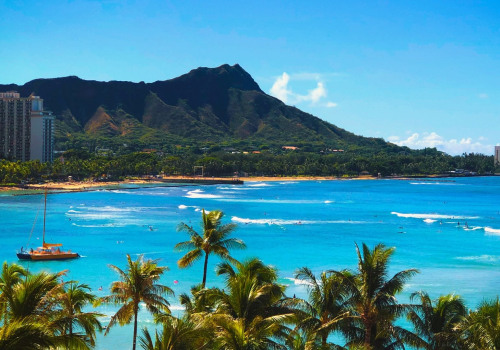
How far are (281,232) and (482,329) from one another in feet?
196

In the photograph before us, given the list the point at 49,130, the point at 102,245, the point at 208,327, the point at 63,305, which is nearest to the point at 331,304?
the point at 208,327

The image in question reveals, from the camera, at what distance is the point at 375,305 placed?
16.0 metres

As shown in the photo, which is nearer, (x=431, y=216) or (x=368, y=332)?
(x=368, y=332)

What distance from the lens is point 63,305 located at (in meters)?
16.9

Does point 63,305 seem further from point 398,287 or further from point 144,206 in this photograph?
point 144,206

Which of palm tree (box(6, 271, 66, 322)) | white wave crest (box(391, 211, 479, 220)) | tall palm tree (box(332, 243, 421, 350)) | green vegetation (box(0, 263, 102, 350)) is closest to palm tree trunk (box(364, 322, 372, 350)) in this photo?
tall palm tree (box(332, 243, 421, 350))

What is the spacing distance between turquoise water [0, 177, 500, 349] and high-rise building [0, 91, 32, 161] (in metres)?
58.3

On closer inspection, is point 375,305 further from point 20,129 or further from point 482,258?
point 20,129

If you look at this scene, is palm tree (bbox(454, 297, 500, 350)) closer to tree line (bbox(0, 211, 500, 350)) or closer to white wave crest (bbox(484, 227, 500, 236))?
tree line (bbox(0, 211, 500, 350))

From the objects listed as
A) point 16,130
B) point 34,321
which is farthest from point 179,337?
point 16,130

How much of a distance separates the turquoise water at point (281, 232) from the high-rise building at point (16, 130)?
58.3 m

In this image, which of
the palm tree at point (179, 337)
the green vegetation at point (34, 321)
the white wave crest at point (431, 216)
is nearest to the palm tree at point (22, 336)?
the green vegetation at point (34, 321)

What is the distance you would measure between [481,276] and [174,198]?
80634 mm

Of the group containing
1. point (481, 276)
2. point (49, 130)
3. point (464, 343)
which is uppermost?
point (49, 130)
